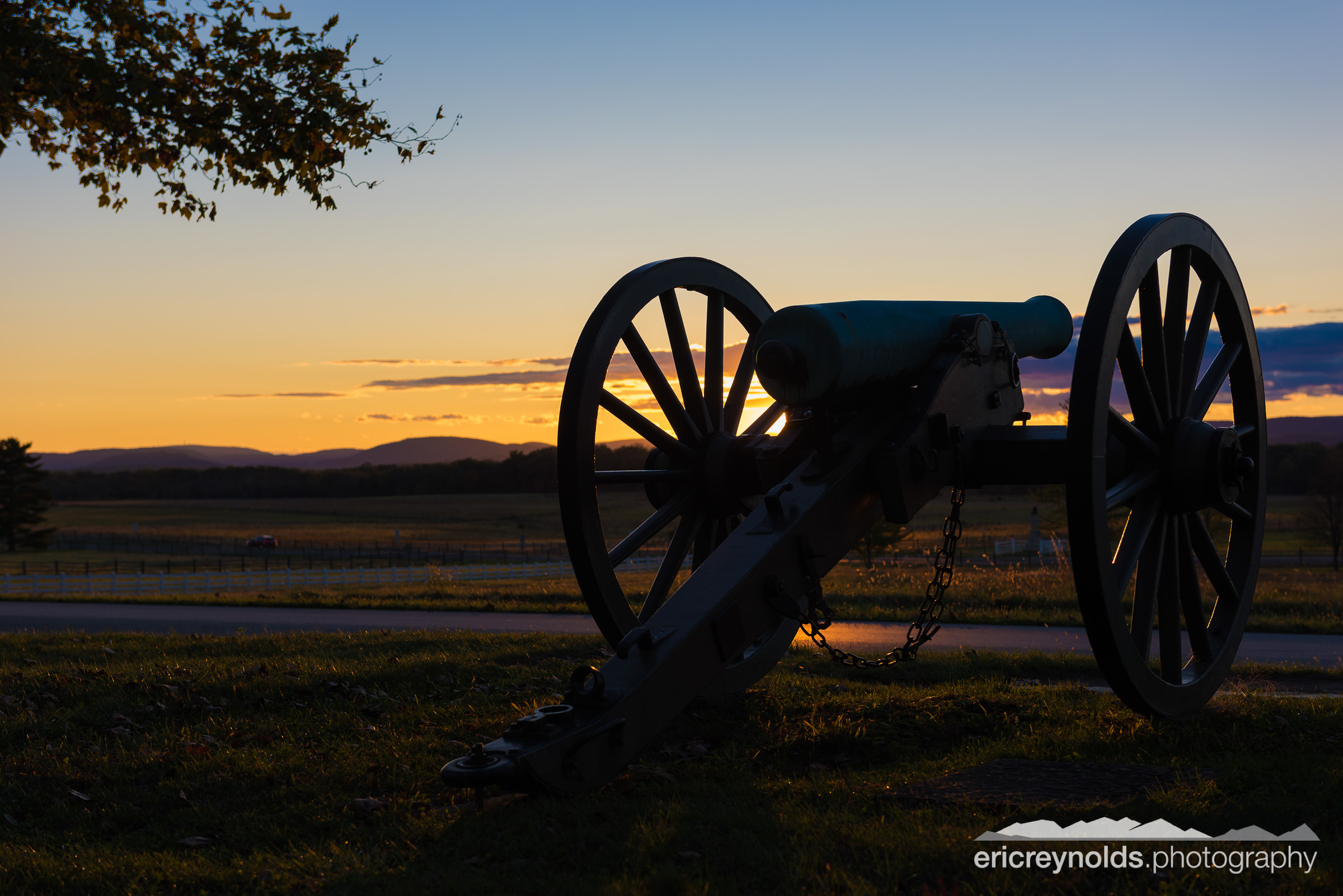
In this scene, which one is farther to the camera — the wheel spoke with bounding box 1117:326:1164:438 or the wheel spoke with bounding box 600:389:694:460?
the wheel spoke with bounding box 600:389:694:460

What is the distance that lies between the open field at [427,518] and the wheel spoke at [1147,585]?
47.8 m

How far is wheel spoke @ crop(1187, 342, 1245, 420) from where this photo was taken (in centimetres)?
684

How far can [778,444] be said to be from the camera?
6.97 meters

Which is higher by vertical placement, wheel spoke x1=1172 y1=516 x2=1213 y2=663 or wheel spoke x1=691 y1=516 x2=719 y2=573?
wheel spoke x1=691 y1=516 x2=719 y2=573

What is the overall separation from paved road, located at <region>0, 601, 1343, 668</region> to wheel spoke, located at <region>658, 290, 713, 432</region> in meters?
4.89

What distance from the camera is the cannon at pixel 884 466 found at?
5.26 m

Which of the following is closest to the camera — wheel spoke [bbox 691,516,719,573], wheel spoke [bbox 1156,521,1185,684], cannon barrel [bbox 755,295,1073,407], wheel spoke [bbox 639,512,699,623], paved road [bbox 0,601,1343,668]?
cannon barrel [bbox 755,295,1073,407]

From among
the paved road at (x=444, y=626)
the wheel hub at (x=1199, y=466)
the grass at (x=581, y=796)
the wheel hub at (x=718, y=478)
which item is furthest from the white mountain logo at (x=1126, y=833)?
the paved road at (x=444, y=626)

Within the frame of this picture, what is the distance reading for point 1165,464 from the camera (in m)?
6.30

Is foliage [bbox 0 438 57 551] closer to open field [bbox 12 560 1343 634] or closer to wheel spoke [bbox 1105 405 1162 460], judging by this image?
open field [bbox 12 560 1343 634]

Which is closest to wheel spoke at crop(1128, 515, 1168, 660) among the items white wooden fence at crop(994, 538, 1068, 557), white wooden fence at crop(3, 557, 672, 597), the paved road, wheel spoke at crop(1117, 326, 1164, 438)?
wheel spoke at crop(1117, 326, 1164, 438)

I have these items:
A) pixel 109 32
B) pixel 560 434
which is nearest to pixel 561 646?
pixel 560 434

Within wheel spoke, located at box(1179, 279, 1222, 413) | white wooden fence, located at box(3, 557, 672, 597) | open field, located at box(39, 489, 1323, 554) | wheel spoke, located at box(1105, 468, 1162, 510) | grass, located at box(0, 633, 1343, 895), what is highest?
wheel spoke, located at box(1179, 279, 1222, 413)

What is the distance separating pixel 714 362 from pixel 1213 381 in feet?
10.1
